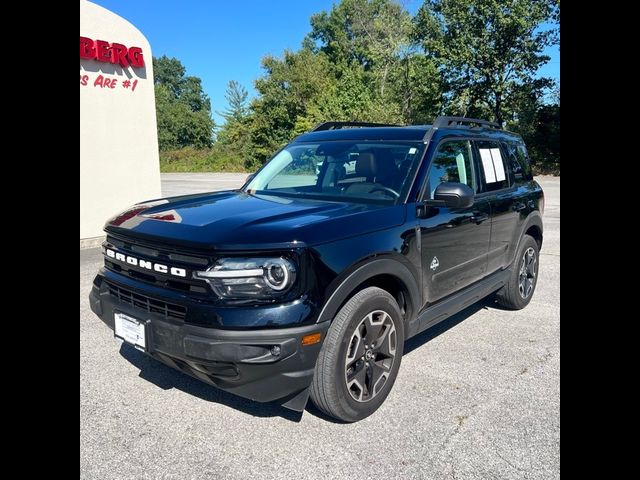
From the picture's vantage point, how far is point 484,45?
2717 centimetres

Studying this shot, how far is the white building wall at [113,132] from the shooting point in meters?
8.65

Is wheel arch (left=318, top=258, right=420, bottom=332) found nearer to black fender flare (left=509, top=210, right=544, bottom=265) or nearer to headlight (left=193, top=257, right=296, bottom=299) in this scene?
headlight (left=193, top=257, right=296, bottom=299)

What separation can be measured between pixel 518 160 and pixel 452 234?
202 cm

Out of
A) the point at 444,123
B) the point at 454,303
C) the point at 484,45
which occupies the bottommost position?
the point at 454,303

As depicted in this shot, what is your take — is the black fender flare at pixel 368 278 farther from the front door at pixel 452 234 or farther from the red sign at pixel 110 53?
the red sign at pixel 110 53

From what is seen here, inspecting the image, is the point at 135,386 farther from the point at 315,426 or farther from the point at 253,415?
the point at 315,426

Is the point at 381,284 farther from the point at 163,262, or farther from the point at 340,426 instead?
the point at 163,262

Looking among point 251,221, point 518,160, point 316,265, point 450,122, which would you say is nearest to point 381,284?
point 316,265

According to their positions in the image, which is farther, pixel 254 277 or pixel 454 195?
pixel 454 195

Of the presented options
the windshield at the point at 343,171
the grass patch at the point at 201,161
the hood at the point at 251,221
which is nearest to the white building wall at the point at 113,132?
the windshield at the point at 343,171
